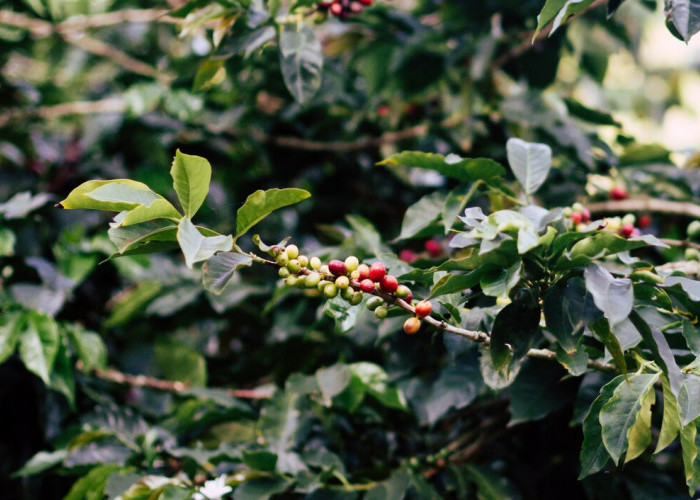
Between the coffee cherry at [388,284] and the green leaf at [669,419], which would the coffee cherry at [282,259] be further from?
the green leaf at [669,419]

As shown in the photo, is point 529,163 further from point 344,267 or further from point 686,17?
point 344,267

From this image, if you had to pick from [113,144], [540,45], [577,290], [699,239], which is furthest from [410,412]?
[113,144]

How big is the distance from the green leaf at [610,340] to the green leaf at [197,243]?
48 centimetres

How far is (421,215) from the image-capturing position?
47.0 inches

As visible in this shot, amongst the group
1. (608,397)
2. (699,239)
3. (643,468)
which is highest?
(608,397)

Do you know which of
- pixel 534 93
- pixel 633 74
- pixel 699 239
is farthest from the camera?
pixel 633 74

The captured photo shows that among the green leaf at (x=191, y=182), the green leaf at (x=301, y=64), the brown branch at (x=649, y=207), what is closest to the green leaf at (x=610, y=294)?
the green leaf at (x=191, y=182)

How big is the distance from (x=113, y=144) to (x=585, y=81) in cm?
254

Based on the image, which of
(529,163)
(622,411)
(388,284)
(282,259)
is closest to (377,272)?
(388,284)

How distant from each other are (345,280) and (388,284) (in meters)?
0.06

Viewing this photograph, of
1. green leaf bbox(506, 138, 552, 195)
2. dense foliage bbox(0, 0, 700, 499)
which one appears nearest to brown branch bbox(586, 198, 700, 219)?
dense foliage bbox(0, 0, 700, 499)

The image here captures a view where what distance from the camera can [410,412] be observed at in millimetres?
1289

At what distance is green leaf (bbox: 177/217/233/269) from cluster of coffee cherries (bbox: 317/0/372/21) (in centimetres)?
73

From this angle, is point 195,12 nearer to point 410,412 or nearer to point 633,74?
point 410,412
